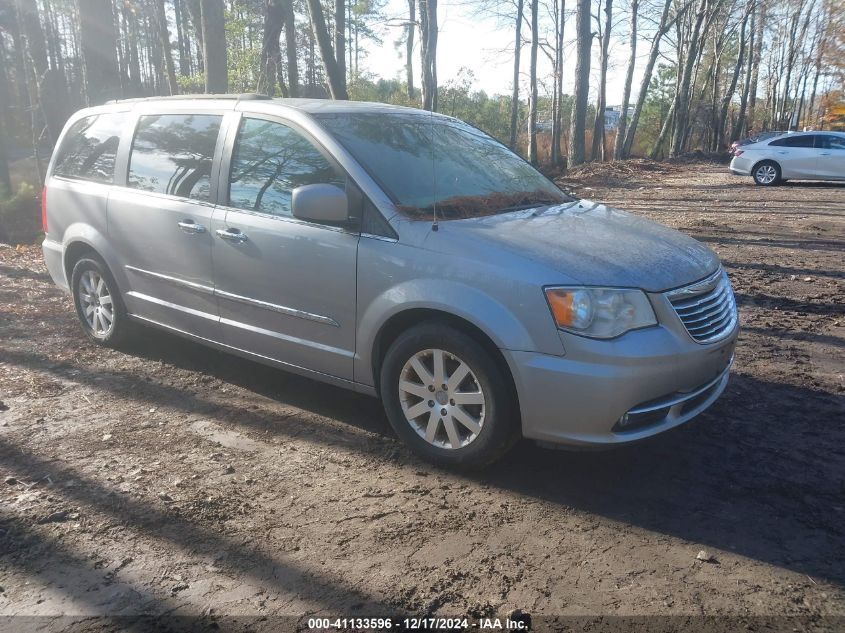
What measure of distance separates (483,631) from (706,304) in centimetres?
208

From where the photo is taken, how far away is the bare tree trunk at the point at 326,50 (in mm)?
13086

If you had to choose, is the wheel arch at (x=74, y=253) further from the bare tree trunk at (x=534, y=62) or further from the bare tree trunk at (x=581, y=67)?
the bare tree trunk at (x=534, y=62)

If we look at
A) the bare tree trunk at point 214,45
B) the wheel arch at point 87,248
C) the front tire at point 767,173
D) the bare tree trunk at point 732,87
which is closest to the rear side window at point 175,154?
the wheel arch at point 87,248

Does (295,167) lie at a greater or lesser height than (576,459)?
greater

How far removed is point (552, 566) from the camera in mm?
2959

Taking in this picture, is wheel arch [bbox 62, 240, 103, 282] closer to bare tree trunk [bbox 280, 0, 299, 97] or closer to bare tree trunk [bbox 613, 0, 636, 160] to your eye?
bare tree trunk [bbox 280, 0, 299, 97]

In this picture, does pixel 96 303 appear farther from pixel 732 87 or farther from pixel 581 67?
pixel 732 87

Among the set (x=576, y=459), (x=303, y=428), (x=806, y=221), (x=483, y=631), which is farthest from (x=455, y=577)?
(x=806, y=221)

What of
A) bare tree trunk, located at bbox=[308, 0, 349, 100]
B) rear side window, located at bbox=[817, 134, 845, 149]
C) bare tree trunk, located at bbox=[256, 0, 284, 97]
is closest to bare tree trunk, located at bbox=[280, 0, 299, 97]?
bare tree trunk, located at bbox=[256, 0, 284, 97]

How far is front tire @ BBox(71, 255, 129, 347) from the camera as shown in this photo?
18.2 ft

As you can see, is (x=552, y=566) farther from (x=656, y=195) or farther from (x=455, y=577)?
(x=656, y=195)

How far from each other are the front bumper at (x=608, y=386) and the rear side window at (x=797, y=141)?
19648mm

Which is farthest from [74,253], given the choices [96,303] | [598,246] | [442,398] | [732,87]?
[732,87]

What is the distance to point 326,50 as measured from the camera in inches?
515
